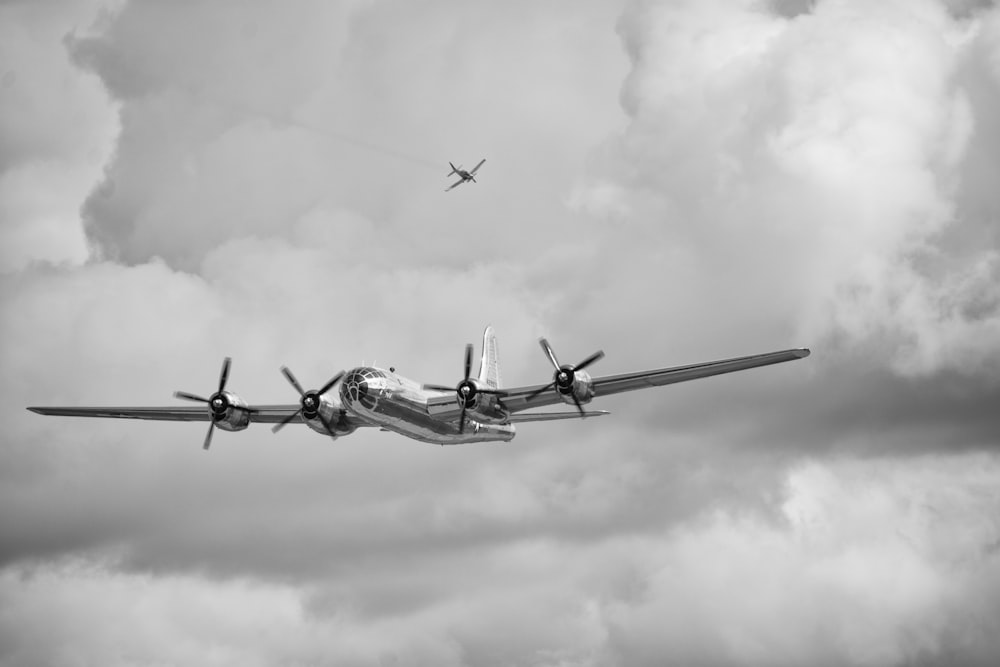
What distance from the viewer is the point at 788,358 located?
68.9m

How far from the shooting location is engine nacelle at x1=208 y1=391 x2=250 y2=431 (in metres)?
84.4

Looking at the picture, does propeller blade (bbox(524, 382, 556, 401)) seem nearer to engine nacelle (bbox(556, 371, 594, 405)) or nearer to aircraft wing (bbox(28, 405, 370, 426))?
engine nacelle (bbox(556, 371, 594, 405))

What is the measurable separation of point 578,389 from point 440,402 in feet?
29.9

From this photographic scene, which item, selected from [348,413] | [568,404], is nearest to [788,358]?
[568,404]

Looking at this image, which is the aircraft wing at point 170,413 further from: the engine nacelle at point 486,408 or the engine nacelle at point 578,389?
the engine nacelle at point 578,389

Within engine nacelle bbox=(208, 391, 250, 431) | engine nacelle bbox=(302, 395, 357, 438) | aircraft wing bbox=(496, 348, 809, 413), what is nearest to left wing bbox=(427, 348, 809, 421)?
aircraft wing bbox=(496, 348, 809, 413)

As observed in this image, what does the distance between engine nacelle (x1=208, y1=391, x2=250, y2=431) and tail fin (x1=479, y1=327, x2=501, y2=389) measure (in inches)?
760

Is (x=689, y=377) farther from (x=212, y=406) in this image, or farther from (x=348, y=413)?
(x=212, y=406)

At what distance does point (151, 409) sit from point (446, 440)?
22.8 m

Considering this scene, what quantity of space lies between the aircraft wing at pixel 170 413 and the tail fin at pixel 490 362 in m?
17.3

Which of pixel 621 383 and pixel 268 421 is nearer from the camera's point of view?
pixel 621 383

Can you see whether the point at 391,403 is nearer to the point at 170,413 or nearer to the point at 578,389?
the point at 578,389

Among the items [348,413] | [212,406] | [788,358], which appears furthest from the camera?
[212,406]

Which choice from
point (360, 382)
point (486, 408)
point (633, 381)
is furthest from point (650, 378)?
point (360, 382)
